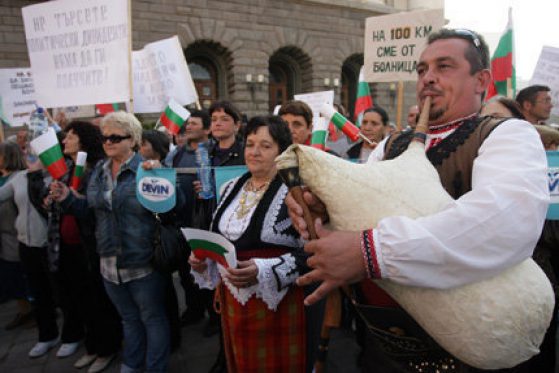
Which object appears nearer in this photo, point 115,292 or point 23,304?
point 115,292

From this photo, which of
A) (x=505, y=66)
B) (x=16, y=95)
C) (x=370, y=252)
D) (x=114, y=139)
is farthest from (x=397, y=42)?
(x=16, y=95)

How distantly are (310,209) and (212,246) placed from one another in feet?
3.17

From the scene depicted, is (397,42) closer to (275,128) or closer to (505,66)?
(505,66)

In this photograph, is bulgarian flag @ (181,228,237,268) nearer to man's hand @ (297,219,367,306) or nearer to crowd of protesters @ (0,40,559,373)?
crowd of protesters @ (0,40,559,373)

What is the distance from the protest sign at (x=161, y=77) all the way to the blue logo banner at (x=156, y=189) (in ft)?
8.69

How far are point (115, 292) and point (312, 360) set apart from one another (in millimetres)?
1483

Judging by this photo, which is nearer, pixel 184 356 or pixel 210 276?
pixel 210 276

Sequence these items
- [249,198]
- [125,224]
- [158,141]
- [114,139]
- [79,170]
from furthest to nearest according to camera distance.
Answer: [158,141]
[79,170]
[114,139]
[125,224]
[249,198]

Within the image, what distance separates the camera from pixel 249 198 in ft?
7.07

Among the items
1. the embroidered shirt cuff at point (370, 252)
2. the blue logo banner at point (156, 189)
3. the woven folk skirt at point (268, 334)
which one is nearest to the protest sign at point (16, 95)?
the blue logo banner at point (156, 189)

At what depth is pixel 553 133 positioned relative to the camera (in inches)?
99.3

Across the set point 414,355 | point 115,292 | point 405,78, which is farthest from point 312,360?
point 405,78

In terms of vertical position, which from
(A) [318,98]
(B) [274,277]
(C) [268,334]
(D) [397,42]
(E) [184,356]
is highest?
(D) [397,42]

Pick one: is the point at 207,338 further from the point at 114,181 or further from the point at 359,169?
the point at 359,169
